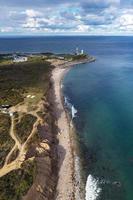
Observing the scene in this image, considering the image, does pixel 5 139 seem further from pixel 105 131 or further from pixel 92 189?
pixel 105 131

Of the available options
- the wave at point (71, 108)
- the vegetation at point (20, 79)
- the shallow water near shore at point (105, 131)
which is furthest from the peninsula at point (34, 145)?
the shallow water near shore at point (105, 131)

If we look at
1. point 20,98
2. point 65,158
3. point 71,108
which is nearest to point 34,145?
point 65,158

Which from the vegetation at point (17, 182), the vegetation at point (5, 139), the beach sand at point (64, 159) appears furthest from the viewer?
the vegetation at point (5, 139)

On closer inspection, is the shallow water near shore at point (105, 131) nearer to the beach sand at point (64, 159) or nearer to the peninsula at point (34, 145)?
the beach sand at point (64, 159)

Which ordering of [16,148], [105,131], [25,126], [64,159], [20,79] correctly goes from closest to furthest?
[16,148] → [64,159] → [25,126] → [105,131] → [20,79]

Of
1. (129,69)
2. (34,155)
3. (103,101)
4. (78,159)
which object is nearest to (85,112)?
(103,101)

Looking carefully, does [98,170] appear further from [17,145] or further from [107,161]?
[17,145]

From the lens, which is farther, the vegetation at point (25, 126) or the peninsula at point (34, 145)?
the vegetation at point (25, 126)

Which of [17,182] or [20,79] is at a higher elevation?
[20,79]
